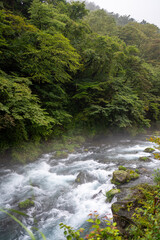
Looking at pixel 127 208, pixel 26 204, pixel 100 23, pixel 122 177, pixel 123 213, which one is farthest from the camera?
pixel 100 23

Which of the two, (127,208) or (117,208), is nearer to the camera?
(127,208)

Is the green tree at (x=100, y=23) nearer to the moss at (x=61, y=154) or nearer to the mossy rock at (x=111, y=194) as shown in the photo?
the moss at (x=61, y=154)

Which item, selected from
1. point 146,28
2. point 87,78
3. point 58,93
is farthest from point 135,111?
point 146,28

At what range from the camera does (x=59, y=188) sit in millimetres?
5961

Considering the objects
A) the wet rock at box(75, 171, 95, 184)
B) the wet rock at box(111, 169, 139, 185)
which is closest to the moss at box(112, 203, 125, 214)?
the wet rock at box(111, 169, 139, 185)

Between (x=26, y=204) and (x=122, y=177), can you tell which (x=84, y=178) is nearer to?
(x=122, y=177)

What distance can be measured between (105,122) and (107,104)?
1916 mm

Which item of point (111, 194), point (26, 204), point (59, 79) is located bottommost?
point (26, 204)

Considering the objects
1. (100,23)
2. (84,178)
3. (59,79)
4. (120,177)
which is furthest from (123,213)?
(100,23)

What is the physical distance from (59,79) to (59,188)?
5.77m

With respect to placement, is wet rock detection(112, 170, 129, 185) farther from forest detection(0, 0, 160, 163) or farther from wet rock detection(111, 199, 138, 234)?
forest detection(0, 0, 160, 163)

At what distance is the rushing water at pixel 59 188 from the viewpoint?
14.0 ft

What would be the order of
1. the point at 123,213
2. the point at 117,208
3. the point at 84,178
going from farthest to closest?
the point at 84,178
the point at 117,208
the point at 123,213

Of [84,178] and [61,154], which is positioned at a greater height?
[61,154]
